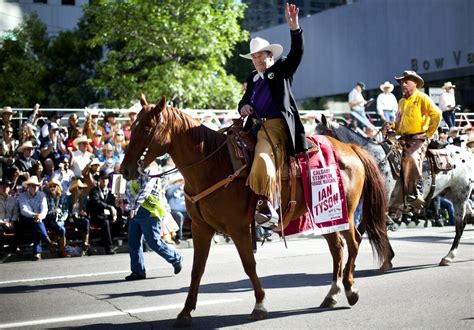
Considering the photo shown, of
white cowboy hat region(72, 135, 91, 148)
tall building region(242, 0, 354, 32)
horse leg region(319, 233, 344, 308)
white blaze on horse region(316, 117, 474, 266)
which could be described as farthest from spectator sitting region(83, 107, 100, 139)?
tall building region(242, 0, 354, 32)

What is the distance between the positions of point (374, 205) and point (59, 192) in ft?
26.1

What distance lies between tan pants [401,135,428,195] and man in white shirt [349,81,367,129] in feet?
34.7

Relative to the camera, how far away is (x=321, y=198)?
8.39 metres

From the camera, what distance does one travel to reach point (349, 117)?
2356 centimetres

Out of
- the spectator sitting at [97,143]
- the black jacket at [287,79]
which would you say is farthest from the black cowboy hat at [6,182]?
the black jacket at [287,79]

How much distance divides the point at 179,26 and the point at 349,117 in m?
7.54

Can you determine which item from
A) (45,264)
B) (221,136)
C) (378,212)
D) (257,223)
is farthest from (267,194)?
(45,264)

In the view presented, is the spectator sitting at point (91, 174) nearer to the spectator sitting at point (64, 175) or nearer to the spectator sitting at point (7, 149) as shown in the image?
the spectator sitting at point (64, 175)

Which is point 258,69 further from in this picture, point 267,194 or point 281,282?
point 281,282

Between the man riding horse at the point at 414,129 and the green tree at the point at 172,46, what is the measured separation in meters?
15.3

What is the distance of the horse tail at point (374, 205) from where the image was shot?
926 cm

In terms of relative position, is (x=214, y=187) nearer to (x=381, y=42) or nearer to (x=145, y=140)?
(x=145, y=140)

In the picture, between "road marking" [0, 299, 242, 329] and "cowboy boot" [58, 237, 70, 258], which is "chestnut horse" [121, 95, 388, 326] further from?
"cowboy boot" [58, 237, 70, 258]

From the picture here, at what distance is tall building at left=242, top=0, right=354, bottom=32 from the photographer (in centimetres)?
4597
